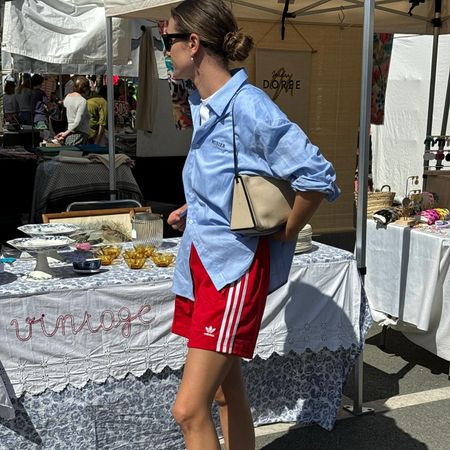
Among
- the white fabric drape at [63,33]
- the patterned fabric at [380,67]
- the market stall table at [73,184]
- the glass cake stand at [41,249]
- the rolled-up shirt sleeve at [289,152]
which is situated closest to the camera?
the rolled-up shirt sleeve at [289,152]

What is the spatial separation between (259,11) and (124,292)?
4202 millimetres

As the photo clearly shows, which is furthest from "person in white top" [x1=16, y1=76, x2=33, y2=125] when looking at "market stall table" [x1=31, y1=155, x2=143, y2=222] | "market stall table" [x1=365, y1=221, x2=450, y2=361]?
"market stall table" [x1=365, y1=221, x2=450, y2=361]

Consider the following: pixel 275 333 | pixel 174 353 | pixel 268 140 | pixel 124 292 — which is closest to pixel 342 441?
pixel 275 333

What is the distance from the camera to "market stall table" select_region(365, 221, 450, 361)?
3832 mm

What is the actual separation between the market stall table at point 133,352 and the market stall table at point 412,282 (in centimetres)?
74

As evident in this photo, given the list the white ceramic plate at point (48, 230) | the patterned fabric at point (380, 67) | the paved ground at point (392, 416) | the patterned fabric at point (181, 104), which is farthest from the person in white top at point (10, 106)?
the white ceramic plate at point (48, 230)

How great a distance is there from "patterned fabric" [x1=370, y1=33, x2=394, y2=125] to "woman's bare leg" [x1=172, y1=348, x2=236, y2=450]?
18.1ft

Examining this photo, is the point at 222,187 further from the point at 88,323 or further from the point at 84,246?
the point at 84,246

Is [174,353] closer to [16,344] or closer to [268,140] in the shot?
[16,344]

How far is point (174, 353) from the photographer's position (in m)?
2.89

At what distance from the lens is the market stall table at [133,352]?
2.63m

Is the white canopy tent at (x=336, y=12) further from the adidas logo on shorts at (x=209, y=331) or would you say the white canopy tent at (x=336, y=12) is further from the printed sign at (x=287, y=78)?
the adidas logo on shorts at (x=209, y=331)

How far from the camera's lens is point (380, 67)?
23.7ft

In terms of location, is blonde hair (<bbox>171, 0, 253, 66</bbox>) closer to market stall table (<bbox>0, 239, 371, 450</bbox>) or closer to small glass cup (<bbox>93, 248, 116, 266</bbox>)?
market stall table (<bbox>0, 239, 371, 450</bbox>)
